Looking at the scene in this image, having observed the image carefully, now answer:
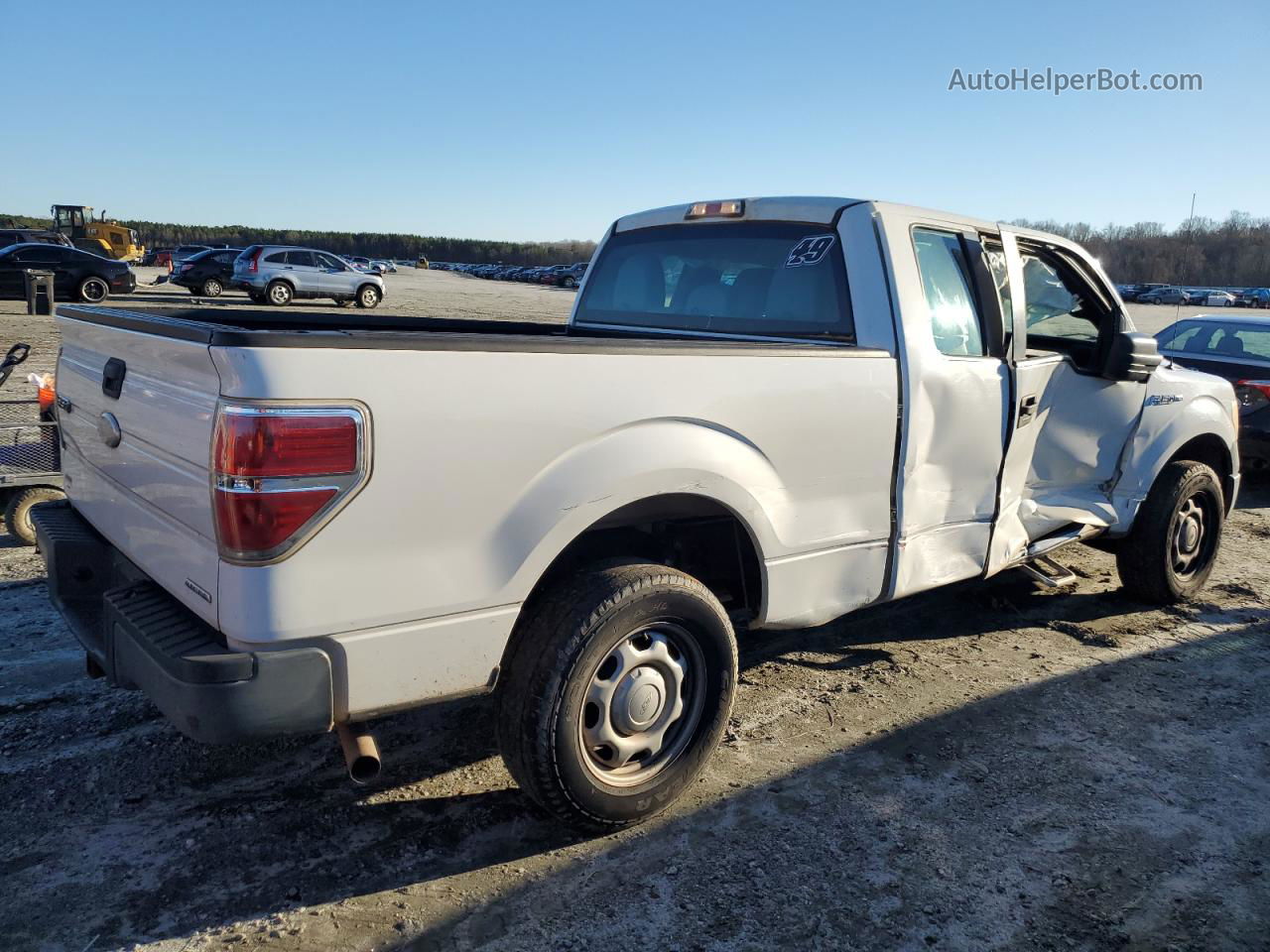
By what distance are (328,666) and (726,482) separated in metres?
1.35

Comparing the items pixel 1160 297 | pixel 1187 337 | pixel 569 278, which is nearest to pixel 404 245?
pixel 569 278

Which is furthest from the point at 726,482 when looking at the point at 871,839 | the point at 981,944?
the point at 981,944

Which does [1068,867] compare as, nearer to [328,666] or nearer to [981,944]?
[981,944]

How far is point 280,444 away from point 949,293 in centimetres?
288

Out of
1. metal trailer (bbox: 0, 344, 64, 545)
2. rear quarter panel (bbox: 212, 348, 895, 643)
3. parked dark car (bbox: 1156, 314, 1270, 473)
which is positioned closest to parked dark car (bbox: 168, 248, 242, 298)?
metal trailer (bbox: 0, 344, 64, 545)

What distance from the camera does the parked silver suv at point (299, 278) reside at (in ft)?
91.4

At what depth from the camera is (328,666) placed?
2.40 meters

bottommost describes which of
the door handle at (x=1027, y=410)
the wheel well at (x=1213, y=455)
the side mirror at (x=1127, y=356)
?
the wheel well at (x=1213, y=455)

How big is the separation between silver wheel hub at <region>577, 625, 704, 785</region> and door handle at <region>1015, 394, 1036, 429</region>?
6.62 feet

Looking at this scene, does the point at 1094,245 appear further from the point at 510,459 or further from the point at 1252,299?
the point at 510,459

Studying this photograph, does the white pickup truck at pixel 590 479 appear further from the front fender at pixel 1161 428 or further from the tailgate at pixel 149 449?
the front fender at pixel 1161 428

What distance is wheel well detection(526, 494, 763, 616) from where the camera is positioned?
10.3 ft

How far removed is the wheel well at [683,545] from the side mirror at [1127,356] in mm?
2354

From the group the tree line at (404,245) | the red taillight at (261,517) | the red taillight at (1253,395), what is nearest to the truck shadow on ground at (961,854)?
the red taillight at (261,517)
